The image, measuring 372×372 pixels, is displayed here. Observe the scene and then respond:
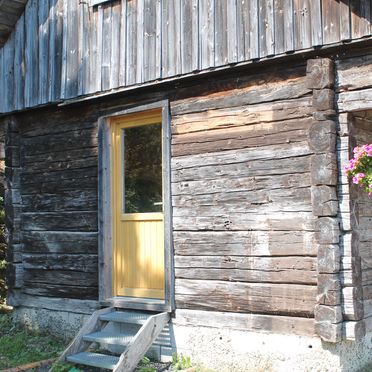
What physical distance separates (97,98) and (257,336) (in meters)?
3.55

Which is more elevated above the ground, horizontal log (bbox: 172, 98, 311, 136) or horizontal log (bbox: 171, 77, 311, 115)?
horizontal log (bbox: 171, 77, 311, 115)

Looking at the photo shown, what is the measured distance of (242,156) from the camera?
648cm

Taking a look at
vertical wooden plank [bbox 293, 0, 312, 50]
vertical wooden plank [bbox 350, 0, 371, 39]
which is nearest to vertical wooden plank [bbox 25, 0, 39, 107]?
vertical wooden plank [bbox 293, 0, 312, 50]

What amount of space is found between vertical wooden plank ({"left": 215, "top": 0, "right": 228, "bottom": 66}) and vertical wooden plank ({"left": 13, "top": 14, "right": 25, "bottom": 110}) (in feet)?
10.8

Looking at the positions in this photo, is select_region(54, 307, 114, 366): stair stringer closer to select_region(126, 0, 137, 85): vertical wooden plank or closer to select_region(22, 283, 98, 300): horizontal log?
select_region(22, 283, 98, 300): horizontal log

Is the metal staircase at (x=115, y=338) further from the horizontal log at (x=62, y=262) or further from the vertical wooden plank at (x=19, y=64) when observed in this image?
the vertical wooden plank at (x=19, y=64)

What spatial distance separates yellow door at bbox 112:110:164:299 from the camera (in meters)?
7.32

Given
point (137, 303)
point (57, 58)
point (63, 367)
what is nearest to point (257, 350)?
point (137, 303)

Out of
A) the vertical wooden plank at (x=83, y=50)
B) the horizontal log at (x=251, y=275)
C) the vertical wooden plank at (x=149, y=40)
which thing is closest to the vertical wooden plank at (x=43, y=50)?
the vertical wooden plank at (x=83, y=50)

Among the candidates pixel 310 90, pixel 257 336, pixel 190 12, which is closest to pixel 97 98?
pixel 190 12

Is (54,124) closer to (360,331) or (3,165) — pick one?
(3,165)

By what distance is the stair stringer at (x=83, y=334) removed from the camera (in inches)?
267

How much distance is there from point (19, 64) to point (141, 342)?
4479 mm

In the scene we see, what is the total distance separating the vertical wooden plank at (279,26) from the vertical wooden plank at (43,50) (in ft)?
11.4
